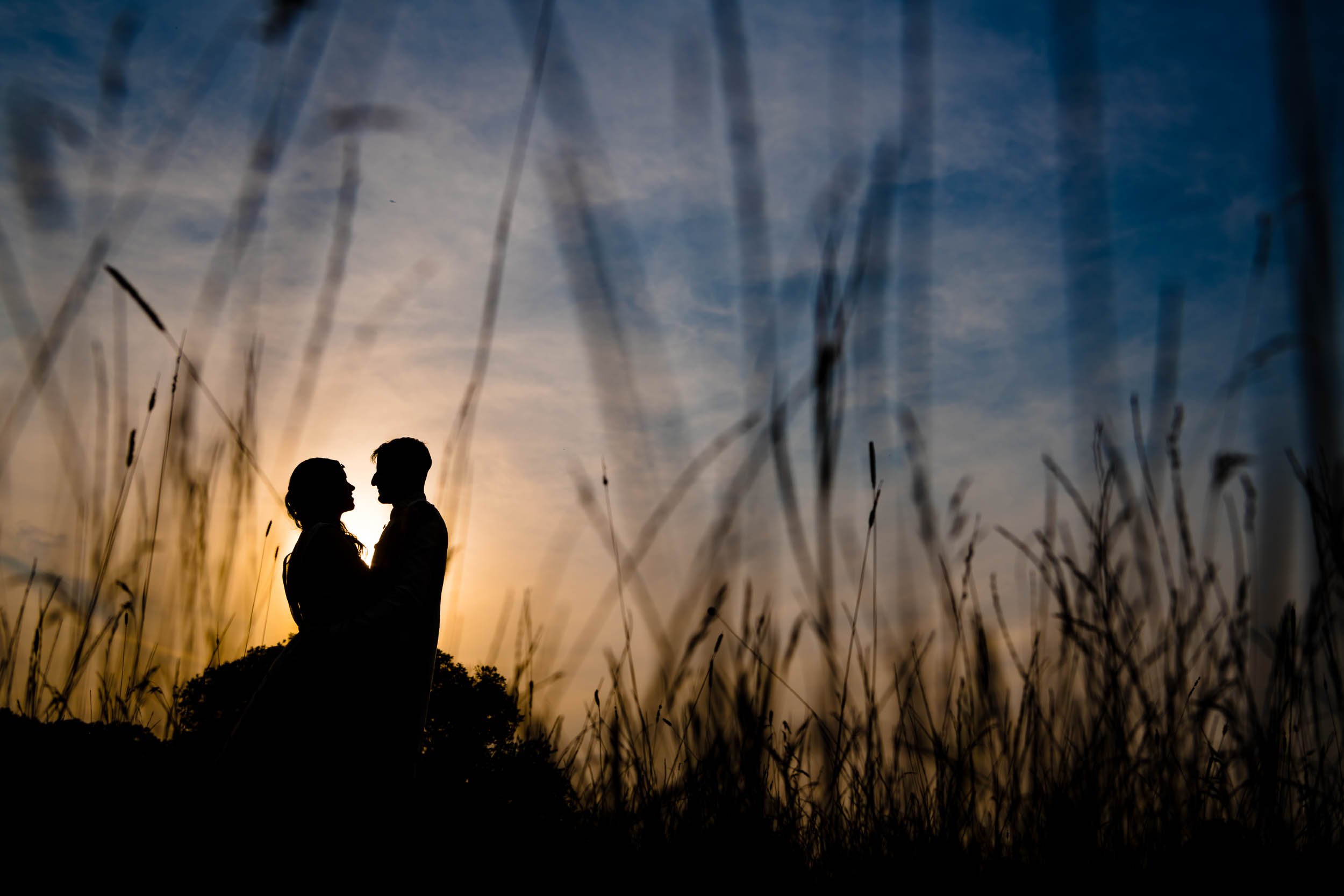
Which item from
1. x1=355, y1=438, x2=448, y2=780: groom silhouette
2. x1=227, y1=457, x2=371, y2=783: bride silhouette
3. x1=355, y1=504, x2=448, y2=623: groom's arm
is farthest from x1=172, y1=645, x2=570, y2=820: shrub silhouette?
x1=355, y1=504, x2=448, y2=623: groom's arm

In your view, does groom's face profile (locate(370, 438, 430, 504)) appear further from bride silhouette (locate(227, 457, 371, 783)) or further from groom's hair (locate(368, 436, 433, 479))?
bride silhouette (locate(227, 457, 371, 783))

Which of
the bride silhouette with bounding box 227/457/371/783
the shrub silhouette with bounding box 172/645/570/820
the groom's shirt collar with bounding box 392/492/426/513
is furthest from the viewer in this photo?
the shrub silhouette with bounding box 172/645/570/820

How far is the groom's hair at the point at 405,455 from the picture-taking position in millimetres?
3082

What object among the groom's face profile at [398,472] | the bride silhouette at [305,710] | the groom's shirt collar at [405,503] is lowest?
the bride silhouette at [305,710]

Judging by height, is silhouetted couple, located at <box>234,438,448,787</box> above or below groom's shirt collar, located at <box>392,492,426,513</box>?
below

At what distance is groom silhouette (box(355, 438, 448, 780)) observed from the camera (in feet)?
8.59

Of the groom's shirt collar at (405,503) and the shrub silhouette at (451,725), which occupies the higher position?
the groom's shirt collar at (405,503)

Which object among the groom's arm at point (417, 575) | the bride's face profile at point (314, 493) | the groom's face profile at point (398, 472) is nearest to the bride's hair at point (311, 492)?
the bride's face profile at point (314, 493)

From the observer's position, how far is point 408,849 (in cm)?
241

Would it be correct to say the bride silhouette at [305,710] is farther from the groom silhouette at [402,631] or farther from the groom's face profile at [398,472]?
the groom's face profile at [398,472]

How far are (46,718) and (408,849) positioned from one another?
43.7 inches

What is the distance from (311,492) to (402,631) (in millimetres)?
759

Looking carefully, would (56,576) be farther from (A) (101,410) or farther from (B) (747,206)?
(B) (747,206)

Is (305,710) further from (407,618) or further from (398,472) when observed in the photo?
(398,472)
